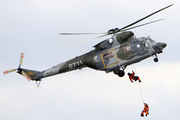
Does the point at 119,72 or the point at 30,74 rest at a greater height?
the point at 30,74

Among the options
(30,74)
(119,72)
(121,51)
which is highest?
(121,51)

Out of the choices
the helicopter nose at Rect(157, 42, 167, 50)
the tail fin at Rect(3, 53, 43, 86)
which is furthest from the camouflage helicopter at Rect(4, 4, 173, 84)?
the tail fin at Rect(3, 53, 43, 86)

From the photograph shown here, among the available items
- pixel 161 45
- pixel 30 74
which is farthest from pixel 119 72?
pixel 30 74

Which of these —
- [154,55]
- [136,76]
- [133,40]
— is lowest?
[136,76]

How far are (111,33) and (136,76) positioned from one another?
631 cm

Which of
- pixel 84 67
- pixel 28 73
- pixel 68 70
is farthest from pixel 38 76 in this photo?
pixel 84 67

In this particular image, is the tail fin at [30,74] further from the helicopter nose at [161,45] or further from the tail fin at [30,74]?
the helicopter nose at [161,45]

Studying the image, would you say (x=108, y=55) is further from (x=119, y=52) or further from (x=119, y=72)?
(x=119, y=72)

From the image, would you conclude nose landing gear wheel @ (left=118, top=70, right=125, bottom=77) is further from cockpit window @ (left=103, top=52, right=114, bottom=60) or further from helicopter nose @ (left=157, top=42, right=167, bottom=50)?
helicopter nose @ (left=157, top=42, right=167, bottom=50)

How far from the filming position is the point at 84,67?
29938 millimetres

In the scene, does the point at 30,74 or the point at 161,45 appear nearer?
the point at 161,45

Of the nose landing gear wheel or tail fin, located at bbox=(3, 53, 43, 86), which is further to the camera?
tail fin, located at bbox=(3, 53, 43, 86)

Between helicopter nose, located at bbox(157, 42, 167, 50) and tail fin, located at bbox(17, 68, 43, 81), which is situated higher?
helicopter nose, located at bbox(157, 42, 167, 50)

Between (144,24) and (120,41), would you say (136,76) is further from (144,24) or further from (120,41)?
(144,24)
